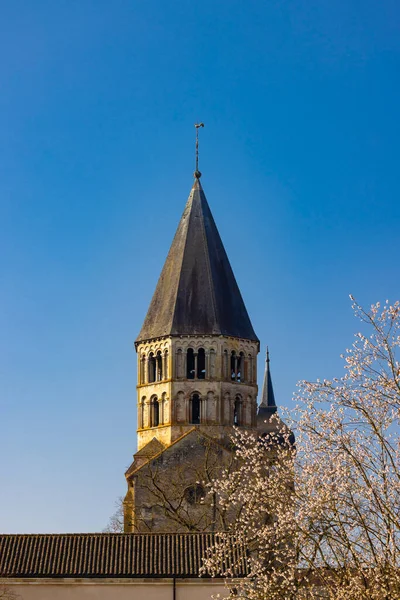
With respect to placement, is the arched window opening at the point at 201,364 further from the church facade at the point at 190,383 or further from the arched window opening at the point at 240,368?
the arched window opening at the point at 240,368

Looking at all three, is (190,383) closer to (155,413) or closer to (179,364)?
(179,364)

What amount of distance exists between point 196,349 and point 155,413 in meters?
4.29

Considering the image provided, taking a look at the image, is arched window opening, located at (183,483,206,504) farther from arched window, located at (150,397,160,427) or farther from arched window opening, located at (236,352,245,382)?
arched window opening, located at (236,352,245,382)

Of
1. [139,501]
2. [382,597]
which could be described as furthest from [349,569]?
[139,501]

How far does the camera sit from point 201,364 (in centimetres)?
6856

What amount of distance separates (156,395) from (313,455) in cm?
4081

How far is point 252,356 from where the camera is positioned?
230 feet

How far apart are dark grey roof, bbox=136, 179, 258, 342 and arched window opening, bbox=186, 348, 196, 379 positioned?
1.15 metres

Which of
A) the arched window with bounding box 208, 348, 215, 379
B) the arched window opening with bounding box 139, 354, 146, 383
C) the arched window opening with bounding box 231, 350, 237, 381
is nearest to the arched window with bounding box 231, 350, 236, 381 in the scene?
the arched window opening with bounding box 231, 350, 237, 381

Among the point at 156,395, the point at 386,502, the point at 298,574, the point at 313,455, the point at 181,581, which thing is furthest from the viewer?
the point at 156,395

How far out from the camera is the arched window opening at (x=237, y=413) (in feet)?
226

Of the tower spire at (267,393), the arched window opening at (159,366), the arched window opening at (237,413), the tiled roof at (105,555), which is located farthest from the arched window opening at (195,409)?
the tower spire at (267,393)

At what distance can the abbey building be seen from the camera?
64438mm

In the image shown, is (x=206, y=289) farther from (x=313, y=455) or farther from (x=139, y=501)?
(x=313, y=455)
